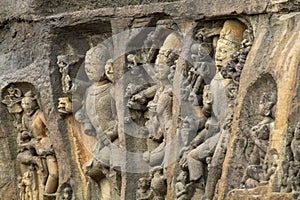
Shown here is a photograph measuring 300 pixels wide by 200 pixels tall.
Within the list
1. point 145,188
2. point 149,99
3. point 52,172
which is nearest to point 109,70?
point 149,99

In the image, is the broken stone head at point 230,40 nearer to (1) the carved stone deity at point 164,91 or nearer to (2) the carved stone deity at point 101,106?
(1) the carved stone deity at point 164,91

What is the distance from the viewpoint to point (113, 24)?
11375 millimetres

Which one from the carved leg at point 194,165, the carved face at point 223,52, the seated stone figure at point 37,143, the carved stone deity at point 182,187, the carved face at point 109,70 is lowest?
the carved stone deity at point 182,187

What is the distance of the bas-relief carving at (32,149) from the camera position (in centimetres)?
1223

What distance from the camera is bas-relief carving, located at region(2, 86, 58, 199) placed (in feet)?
40.1

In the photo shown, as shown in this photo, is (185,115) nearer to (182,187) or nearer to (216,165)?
(182,187)

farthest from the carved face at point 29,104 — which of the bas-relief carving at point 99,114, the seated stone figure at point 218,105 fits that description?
the seated stone figure at point 218,105

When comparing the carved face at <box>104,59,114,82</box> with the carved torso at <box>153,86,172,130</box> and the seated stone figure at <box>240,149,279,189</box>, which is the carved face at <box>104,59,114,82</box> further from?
the seated stone figure at <box>240,149,279,189</box>

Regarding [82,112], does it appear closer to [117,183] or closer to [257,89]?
[117,183]

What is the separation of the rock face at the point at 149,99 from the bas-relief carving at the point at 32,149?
0.01m

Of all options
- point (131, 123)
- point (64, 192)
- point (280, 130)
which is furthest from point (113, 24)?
point (280, 130)

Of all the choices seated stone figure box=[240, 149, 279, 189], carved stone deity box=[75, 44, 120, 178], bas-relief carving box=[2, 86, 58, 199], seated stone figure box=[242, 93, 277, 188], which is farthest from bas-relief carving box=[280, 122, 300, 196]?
bas-relief carving box=[2, 86, 58, 199]

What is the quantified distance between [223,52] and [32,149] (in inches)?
113

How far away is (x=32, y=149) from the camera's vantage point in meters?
12.5
